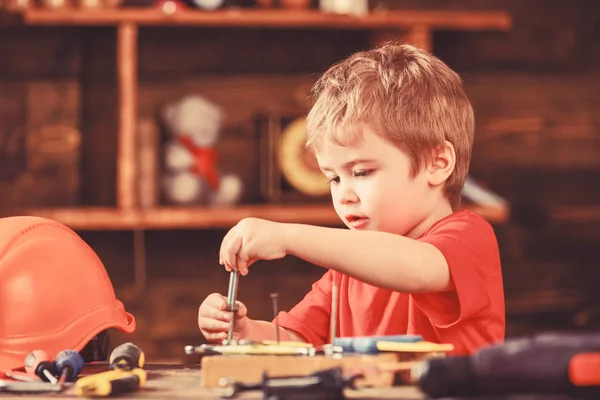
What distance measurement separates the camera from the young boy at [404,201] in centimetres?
112

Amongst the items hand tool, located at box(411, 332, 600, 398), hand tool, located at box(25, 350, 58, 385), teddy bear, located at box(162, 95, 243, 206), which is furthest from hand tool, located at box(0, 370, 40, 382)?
teddy bear, located at box(162, 95, 243, 206)

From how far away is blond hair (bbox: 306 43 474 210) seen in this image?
129 centimetres

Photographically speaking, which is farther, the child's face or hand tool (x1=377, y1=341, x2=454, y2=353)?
the child's face

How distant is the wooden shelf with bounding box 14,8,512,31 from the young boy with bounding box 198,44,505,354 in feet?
5.30

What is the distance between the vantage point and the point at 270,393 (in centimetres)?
81

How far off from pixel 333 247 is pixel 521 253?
256 cm

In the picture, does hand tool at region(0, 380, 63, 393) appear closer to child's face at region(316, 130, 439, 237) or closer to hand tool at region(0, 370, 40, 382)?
hand tool at region(0, 370, 40, 382)

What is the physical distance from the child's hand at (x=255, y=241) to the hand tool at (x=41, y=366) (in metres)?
0.23

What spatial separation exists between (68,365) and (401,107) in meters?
0.59

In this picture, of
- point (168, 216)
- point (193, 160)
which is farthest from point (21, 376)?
point (193, 160)

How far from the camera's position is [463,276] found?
1.08 meters

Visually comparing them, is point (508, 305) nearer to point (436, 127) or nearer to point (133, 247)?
point (133, 247)

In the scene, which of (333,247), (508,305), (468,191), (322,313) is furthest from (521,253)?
(333,247)

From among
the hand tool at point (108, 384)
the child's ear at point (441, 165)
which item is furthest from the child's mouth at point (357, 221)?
the hand tool at point (108, 384)
